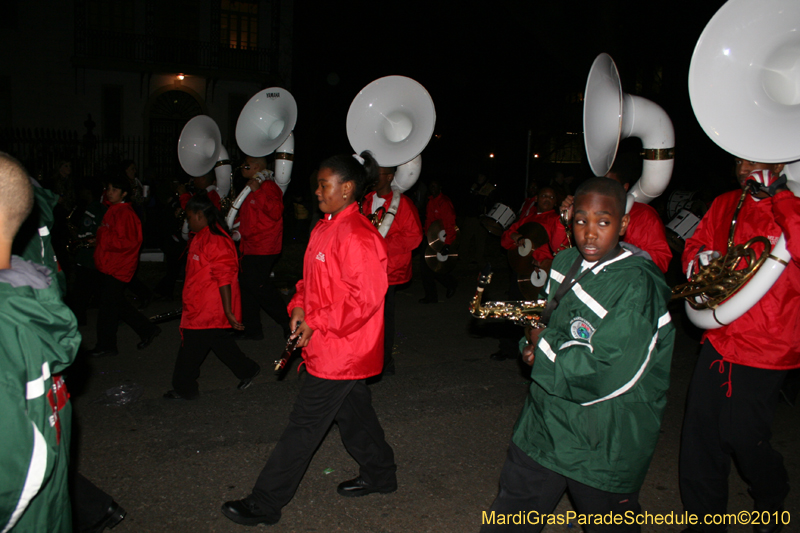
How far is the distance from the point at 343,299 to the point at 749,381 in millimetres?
1997

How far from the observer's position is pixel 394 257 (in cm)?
520

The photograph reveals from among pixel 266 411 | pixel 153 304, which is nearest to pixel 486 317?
pixel 266 411

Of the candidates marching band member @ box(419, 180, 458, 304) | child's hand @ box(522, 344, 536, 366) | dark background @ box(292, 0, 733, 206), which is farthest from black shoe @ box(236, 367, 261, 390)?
dark background @ box(292, 0, 733, 206)

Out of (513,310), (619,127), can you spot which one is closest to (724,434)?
(513,310)

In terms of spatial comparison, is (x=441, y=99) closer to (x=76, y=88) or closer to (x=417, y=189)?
(x=417, y=189)

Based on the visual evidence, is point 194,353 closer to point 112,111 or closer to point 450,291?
point 450,291

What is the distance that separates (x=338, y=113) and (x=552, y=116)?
324 inches

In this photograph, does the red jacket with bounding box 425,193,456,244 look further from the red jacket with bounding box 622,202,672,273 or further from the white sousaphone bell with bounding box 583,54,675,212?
the white sousaphone bell with bounding box 583,54,675,212

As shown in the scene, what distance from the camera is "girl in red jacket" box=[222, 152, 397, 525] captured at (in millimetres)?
2871

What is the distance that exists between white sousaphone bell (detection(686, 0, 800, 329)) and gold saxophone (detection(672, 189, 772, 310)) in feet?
0.12

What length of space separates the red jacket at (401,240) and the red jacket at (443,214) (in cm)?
277

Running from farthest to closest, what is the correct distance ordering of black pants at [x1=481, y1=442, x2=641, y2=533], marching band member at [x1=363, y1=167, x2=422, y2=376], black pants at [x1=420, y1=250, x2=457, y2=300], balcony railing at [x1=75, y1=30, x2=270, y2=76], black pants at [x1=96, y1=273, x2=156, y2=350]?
balcony railing at [x1=75, y1=30, x2=270, y2=76] → black pants at [x1=420, y1=250, x2=457, y2=300] → black pants at [x1=96, y1=273, x2=156, y2=350] → marching band member at [x1=363, y1=167, x2=422, y2=376] → black pants at [x1=481, y1=442, x2=641, y2=533]

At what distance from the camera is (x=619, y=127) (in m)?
3.15

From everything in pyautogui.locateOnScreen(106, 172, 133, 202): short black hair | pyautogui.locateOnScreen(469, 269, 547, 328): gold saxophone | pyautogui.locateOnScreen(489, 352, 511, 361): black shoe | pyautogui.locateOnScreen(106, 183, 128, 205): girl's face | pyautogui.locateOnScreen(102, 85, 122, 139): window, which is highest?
pyautogui.locateOnScreen(102, 85, 122, 139): window
